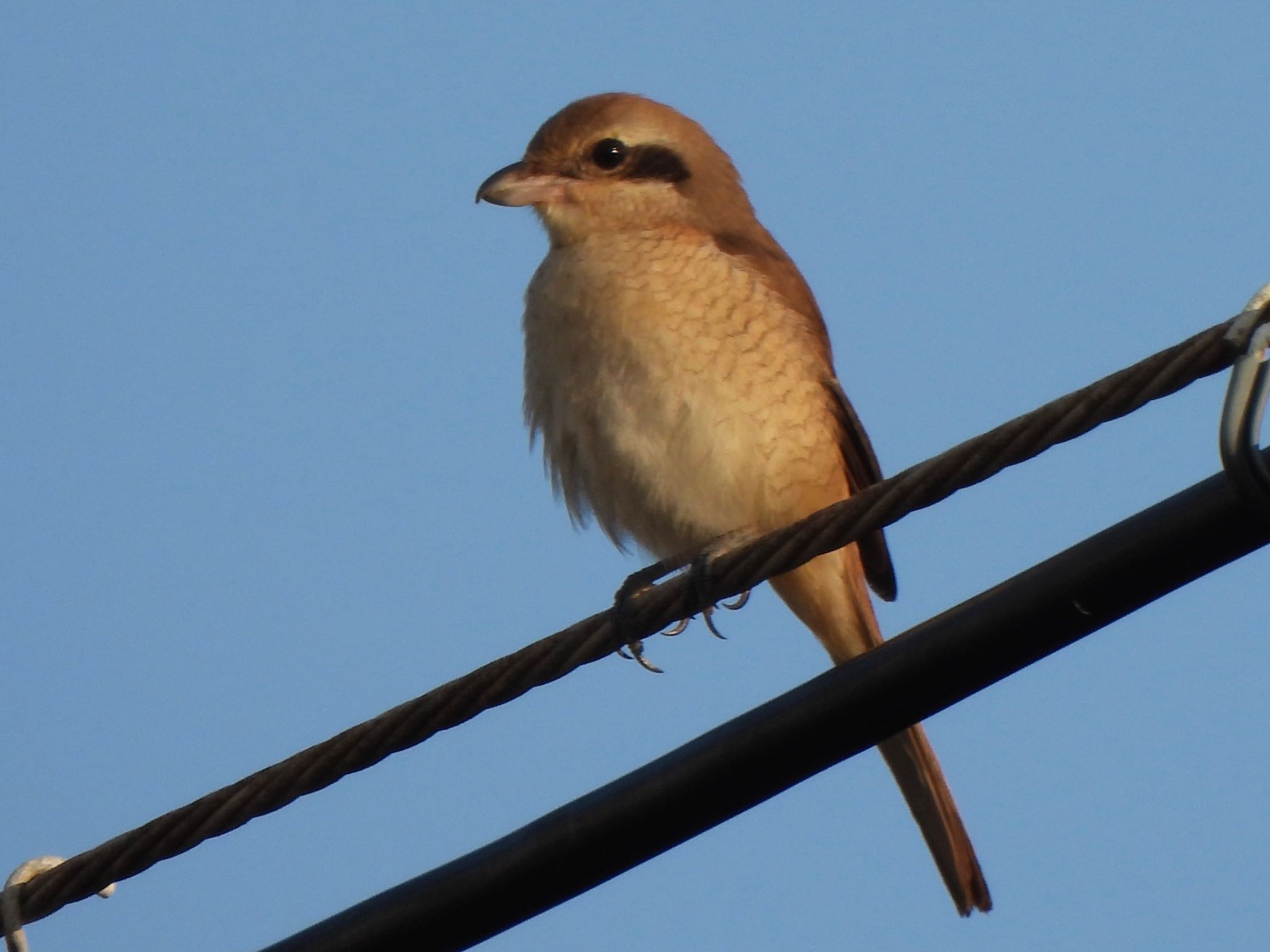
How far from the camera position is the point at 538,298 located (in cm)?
470

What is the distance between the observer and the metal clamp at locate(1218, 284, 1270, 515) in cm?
204

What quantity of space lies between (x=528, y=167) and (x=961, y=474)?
2.81 metres

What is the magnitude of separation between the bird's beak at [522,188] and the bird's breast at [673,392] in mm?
367

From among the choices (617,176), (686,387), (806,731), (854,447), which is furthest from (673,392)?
(806,731)

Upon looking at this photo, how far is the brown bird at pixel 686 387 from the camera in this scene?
4336 millimetres

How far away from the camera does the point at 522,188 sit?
16.5 ft

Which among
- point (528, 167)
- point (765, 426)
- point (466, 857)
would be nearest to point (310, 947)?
point (466, 857)

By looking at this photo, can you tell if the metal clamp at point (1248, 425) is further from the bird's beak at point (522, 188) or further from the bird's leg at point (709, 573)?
the bird's beak at point (522, 188)

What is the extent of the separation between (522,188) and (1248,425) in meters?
3.22

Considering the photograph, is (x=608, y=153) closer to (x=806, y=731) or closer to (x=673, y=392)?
(x=673, y=392)

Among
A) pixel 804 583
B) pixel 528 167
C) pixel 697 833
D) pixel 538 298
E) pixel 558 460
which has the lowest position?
pixel 697 833

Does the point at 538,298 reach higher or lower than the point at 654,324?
higher

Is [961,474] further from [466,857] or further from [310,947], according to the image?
[310,947]

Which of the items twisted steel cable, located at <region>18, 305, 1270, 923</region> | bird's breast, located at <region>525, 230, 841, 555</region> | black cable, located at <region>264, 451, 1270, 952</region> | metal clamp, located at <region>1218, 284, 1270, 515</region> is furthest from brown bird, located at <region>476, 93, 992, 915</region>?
metal clamp, located at <region>1218, 284, 1270, 515</region>
